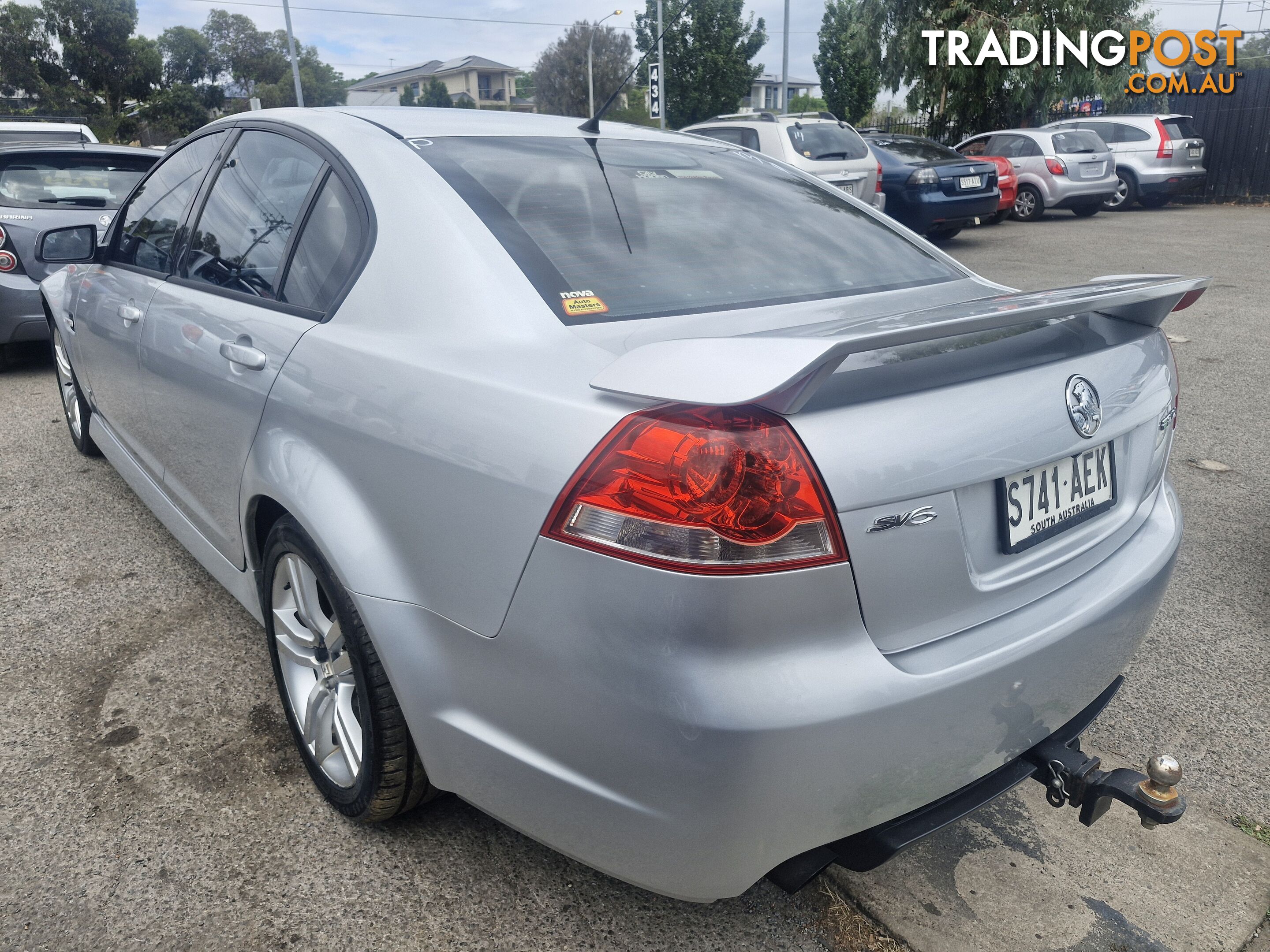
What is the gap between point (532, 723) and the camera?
5.17 ft

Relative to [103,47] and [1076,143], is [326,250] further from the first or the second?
[103,47]

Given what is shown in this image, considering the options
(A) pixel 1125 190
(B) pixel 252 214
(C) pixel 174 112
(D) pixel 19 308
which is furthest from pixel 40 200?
(C) pixel 174 112

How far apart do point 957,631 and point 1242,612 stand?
83.8 inches

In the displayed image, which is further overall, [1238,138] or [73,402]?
[1238,138]

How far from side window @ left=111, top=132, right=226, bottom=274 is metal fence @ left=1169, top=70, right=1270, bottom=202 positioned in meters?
20.9

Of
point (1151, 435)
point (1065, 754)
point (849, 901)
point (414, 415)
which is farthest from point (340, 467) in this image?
point (1151, 435)

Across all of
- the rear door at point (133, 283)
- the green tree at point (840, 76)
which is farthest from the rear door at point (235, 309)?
the green tree at point (840, 76)

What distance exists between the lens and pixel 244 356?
2270mm

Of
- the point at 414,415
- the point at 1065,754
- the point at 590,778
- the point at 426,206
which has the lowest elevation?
the point at 1065,754

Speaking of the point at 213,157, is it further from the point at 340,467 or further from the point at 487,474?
the point at 487,474

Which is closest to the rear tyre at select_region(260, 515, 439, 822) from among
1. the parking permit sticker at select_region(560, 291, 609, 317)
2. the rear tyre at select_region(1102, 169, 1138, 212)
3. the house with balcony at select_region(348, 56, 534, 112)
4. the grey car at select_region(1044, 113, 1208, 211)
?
the parking permit sticker at select_region(560, 291, 609, 317)

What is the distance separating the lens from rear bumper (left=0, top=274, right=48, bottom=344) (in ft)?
20.5

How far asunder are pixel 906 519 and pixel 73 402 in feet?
14.5

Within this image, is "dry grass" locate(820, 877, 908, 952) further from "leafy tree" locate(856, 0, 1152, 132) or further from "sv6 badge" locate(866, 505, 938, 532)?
"leafy tree" locate(856, 0, 1152, 132)
